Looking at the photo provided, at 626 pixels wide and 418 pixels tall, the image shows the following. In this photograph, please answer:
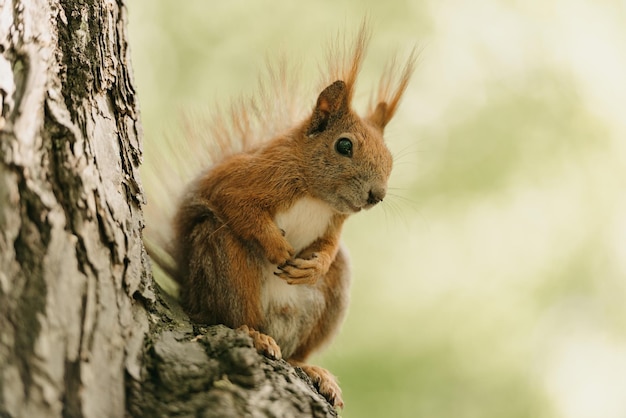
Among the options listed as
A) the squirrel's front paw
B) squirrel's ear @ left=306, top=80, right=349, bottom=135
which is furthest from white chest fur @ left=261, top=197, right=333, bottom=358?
squirrel's ear @ left=306, top=80, right=349, bottom=135

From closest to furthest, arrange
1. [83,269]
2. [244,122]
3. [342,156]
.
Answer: [83,269]
[342,156]
[244,122]

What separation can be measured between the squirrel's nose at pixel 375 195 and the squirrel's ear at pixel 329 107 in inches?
13.0

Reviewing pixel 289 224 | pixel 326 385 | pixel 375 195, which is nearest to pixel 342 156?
pixel 375 195

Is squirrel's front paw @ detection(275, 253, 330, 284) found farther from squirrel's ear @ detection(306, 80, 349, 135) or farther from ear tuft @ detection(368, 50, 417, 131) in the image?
ear tuft @ detection(368, 50, 417, 131)

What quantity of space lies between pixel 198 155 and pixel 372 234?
58.0 inches

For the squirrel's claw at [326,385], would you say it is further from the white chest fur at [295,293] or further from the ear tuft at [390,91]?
the ear tuft at [390,91]

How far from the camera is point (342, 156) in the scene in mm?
2617

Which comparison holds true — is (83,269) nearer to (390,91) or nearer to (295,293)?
(295,293)

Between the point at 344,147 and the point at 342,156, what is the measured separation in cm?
3

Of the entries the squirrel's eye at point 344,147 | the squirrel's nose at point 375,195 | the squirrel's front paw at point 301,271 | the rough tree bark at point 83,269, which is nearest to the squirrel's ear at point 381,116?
the squirrel's eye at point 344,147

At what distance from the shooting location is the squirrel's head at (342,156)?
257 centimetres

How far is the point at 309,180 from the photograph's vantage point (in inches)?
103

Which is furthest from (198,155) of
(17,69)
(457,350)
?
(457,350)

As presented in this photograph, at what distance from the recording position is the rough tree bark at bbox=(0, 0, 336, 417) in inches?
55.1
